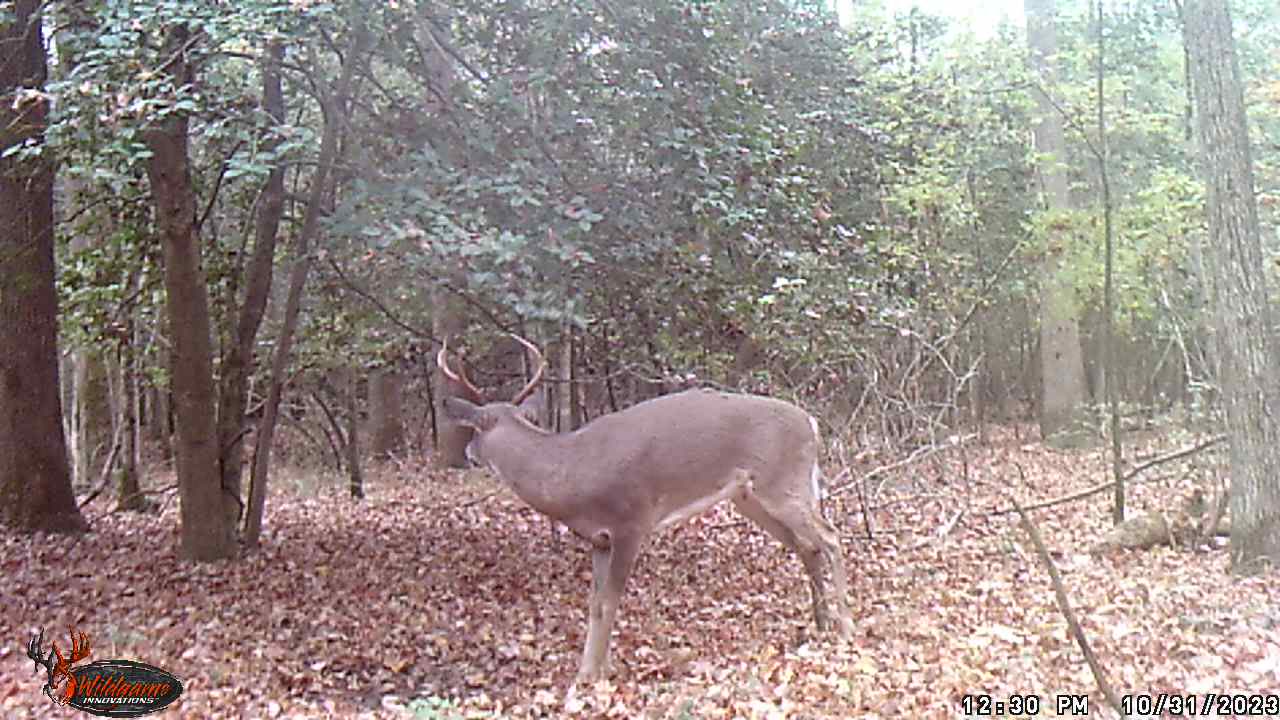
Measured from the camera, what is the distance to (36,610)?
8.54 m

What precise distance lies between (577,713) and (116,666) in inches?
114

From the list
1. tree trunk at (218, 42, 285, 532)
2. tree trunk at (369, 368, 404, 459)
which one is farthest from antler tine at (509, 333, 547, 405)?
tree trunk at (369, 368, 404, 459)

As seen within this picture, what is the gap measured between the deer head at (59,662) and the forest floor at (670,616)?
3.5 inches

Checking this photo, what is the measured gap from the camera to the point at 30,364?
10.7m

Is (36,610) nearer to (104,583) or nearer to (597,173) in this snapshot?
(104,583)

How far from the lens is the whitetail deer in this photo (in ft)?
23.7

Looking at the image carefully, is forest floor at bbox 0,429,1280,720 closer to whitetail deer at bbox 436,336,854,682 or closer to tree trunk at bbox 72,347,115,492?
whitetail deer at bbox 436,336,854,682

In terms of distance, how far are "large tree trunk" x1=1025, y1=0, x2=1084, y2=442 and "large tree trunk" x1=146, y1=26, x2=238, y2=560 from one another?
12.3 m

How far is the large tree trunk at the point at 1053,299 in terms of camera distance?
1769 cm

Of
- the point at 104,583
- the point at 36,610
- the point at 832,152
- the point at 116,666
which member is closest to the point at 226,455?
the point at 104,583

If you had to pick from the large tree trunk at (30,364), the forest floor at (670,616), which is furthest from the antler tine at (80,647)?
the large tree trunk at (30,364)

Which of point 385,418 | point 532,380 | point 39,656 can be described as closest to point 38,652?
point 39,656

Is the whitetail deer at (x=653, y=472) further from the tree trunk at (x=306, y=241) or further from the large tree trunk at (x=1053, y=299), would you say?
the large tree trunk at (x=1053, y=299)

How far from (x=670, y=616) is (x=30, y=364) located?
637 cm
